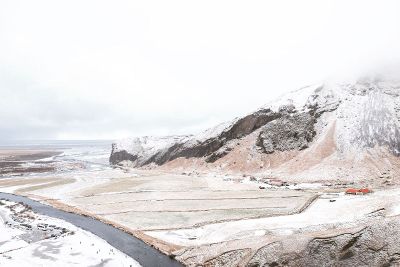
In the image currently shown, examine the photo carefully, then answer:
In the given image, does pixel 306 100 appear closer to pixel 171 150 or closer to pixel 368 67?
pixel 368 67

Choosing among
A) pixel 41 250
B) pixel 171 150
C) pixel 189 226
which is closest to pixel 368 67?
pixel 171 150

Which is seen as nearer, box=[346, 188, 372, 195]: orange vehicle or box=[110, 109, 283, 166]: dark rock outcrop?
box=[346, 188, 372, 195]: orange vehicle

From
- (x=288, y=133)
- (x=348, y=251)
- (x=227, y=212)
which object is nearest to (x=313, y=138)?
(x=288, y=133)

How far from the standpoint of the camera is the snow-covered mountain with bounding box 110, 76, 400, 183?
3654 inches

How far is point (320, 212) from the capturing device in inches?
2073

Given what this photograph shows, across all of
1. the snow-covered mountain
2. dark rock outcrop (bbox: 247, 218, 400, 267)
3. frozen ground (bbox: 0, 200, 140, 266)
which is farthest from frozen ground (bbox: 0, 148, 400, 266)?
the snow-covered mountain

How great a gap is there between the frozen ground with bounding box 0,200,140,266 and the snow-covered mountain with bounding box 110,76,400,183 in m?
56.7

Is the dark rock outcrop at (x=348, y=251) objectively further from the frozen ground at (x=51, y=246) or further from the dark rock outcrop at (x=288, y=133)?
the dark rock outcrop at (x=288, y=133)

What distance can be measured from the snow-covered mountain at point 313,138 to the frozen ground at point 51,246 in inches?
2232

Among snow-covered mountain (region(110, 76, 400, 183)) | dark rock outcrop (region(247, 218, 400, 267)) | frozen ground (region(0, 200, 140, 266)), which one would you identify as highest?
snow-covered mountain (region(110, 76, 400, 183))

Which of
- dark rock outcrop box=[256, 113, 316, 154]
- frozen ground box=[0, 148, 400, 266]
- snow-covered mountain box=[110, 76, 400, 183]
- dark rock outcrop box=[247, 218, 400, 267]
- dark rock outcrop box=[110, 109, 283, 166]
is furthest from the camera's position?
dark rock outcrop box=[110, 109, 283, 166]

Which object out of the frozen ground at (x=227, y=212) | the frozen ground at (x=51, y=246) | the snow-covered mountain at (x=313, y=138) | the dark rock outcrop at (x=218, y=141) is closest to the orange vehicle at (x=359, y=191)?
the frozen ground at (x=227, y=212)

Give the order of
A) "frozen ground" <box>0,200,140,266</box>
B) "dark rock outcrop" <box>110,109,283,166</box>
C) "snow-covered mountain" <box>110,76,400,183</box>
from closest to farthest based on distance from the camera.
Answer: "frozen ground" <box>0,200,140,266</box>
"snow-covered mountain" <box>110,76,400,183</box>
"dark rock outcrop" <box>110,109,283,166</box>

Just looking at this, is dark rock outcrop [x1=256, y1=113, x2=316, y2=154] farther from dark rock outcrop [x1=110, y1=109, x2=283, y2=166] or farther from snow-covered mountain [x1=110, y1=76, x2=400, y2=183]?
dark rock outcrop [x1=110, y1=109, x2=283, y2=166]
